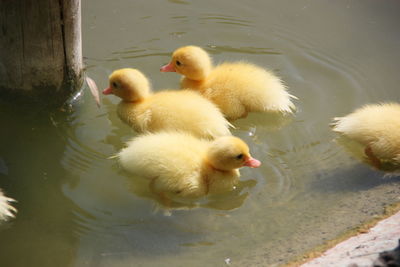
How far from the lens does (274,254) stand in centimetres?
268

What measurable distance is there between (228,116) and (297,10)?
1685 mm

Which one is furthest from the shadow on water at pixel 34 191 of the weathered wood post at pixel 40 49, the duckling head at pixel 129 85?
the duckling head at pixel 129 85

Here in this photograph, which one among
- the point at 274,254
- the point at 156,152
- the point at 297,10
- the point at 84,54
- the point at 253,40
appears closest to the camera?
the point at 274,254

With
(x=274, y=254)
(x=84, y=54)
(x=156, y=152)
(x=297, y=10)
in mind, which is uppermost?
(x=297, y=10)

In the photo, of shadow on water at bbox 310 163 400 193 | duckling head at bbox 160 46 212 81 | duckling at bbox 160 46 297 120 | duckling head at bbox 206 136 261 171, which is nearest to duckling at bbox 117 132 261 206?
duckling head at bbox 206 136 261 171

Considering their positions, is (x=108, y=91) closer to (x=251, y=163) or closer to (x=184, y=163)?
(x=184, y=163)

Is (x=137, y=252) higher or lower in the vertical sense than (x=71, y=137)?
lower

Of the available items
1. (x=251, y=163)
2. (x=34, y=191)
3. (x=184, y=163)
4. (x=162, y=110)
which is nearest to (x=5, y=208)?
(x=34, y=191)

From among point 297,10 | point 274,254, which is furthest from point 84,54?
point 274,254

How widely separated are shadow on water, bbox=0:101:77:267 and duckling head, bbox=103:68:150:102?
0.41 metres

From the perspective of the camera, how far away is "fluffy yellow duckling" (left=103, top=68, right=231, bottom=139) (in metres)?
3.39

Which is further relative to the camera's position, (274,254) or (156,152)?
(156,152)

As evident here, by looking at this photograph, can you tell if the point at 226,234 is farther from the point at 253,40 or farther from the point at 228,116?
the point at 253,40

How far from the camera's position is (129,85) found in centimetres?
355
